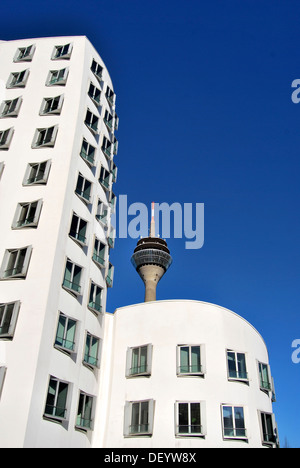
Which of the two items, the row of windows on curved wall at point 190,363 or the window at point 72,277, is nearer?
the window at point 72,277

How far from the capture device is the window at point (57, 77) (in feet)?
122

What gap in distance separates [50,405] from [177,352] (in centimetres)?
1060

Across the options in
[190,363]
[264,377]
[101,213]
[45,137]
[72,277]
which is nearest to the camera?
[72,277]

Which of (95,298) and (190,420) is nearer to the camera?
(190,420)

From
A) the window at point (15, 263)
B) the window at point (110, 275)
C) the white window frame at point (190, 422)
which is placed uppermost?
the window at point (110, 275)

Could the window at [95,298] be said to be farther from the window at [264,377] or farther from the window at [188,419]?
the window at [264,377]

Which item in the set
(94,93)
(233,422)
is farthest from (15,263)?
(94,93)

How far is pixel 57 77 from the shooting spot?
3775cm

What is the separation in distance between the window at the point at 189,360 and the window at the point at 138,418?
132 inches

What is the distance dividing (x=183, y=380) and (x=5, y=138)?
24891 millimetres

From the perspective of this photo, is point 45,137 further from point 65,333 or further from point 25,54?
point 65,333

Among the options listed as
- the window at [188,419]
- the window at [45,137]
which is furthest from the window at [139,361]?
the window at [45,137]

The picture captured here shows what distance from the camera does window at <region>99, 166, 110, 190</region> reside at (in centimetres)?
3681

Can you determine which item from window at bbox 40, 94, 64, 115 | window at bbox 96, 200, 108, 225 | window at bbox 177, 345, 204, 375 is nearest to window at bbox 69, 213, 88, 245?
window at bbox 96, 200, 108, 225
